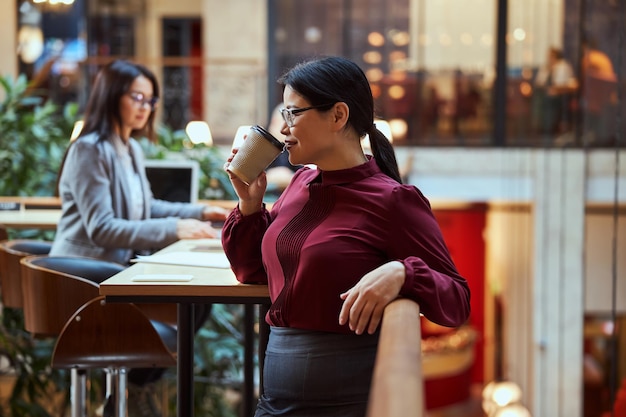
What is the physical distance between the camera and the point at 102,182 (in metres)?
3.41

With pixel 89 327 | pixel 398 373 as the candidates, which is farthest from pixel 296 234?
pixel 89 327

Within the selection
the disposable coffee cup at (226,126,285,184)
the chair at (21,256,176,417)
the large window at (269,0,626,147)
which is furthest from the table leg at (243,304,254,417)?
the large window at (269,0,626,147)

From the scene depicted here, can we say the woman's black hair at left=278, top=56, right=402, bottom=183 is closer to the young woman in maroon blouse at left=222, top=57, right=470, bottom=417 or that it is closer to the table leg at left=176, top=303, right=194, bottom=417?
the young woman in maroon blouse at left=222, top=57, right=470, bottom=417

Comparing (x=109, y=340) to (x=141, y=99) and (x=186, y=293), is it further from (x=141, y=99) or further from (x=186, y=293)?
(x=141, y=99)

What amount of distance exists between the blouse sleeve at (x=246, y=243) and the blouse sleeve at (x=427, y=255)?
0.41 m

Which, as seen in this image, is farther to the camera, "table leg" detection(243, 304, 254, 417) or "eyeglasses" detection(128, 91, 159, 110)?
"eyeglasses" detection(128, 91, 159, 110)

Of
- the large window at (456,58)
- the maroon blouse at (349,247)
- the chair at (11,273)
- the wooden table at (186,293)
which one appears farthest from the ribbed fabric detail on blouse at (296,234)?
the large window at (456,58)

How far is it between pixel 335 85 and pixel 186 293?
606 millimetres

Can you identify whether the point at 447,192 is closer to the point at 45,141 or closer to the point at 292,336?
the point at 45,141

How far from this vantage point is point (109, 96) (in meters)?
3.58

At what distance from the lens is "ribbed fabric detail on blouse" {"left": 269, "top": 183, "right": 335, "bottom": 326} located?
2.08 meters

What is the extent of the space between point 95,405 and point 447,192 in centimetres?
861

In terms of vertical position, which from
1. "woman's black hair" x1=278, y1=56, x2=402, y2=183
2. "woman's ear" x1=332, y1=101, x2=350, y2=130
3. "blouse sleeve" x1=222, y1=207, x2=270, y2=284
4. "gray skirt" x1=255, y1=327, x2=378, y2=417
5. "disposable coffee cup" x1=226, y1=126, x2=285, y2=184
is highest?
"woman's black hair" x1=278, y1=56, x2=402, y2=183

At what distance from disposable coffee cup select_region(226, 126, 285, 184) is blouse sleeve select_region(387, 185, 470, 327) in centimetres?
34
